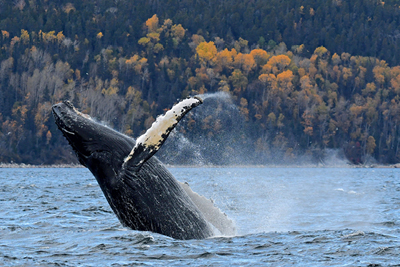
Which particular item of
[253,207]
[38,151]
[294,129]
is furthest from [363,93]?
[253,207]

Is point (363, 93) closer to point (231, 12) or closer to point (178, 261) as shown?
point (231, 12)

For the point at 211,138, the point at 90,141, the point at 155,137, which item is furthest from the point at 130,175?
the point at 211,138

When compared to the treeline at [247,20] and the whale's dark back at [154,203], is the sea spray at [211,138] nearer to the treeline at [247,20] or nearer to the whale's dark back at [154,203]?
the treeline at [247,20]

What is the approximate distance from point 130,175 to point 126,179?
0.32 feet

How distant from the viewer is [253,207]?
Answer: 2088 cm

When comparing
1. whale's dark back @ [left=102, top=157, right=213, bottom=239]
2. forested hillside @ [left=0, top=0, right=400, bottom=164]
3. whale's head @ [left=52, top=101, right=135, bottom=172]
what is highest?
forested hillside @ [left=0, top=0, right=400, bottom=164]

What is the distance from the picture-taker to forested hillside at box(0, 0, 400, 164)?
12775cm

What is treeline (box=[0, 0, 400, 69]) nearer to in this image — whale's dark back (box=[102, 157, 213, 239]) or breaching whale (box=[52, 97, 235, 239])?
whale's dark back (box=[102, 157, 213, 239])

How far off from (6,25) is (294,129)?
8032 cm

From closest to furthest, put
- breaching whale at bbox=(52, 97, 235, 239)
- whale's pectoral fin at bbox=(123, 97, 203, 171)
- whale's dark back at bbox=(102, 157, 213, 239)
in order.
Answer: whale's pectoral fin at bbox=(123, 97, 203, 171) → breaching whale at bbox=(52, 97, 235, 239) → whale's dark back at bbox=(102, 157, 213, 239)

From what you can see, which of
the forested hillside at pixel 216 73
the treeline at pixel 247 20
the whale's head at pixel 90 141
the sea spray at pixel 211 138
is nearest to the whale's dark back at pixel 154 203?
the whale's head at pixel 90 141

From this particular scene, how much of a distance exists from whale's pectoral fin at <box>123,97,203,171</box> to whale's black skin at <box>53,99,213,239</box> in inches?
4.2

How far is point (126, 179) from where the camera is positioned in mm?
9188

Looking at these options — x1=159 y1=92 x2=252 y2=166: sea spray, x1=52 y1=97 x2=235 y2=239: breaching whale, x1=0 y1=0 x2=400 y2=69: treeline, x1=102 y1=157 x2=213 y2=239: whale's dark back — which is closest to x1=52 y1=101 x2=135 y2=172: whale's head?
x1=52 y1=97 x2=235 y2=239: breaching whale
